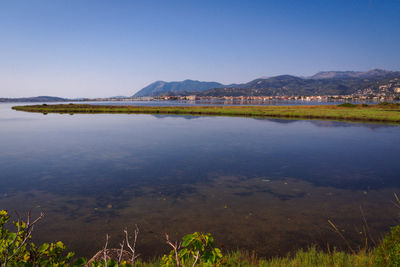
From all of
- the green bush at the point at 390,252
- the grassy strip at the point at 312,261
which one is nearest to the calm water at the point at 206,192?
the grassy strip at the point at 312,261

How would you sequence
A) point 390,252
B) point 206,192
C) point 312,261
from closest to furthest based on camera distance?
point 390,252 → point 312,261 → point 206,192

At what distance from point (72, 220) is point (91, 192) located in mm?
3211

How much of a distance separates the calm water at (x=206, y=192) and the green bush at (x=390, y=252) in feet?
11.7

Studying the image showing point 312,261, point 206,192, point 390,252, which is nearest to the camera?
point 390,252

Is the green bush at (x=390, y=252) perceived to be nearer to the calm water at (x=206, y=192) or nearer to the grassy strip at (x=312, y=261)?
the grassy strip at (x=312, y=261)

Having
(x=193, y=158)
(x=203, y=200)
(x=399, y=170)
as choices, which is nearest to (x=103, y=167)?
(x=193, y=158)

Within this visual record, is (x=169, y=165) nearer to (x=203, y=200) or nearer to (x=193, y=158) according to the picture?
(x=193, y=158)

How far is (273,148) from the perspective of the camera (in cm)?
2630

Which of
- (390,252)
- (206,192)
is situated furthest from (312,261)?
(206,192)

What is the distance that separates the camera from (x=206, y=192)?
1391 cm

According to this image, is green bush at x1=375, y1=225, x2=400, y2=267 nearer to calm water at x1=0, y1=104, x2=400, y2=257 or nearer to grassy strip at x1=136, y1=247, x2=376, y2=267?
grassy strip at x1=136, y1=247, x2=376, y2=267

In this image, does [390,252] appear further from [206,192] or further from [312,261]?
[206,192]

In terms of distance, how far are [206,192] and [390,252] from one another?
31.0 ft

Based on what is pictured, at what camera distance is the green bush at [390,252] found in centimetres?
488
